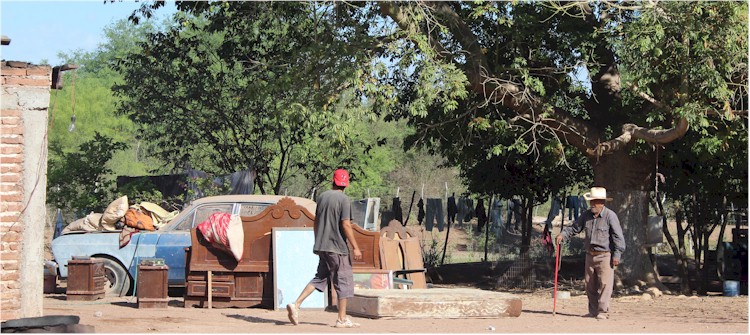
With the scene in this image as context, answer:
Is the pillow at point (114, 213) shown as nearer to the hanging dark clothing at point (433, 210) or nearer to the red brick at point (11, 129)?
the red brick at point (11, 129)

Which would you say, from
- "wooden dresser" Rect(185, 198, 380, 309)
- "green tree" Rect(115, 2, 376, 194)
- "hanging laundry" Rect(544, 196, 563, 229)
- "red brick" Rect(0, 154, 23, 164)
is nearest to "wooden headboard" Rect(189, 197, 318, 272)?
"wooden dresser" Rect(185, 198, 380, 309)

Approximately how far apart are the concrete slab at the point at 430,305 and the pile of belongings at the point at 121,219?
189 inches

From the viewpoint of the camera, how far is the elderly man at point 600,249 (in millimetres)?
13062

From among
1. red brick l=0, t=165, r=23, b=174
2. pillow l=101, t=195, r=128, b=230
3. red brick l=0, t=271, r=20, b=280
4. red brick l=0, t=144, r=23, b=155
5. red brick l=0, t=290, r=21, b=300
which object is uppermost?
red brick l=0, t=144, r=23, b=155

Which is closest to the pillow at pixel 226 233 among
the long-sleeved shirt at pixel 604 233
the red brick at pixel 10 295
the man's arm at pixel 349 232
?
the man's arm at pixel 349 232

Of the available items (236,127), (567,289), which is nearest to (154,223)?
(567,289)

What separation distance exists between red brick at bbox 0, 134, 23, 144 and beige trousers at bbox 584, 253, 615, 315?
695 cm

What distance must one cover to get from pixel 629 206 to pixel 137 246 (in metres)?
9.27

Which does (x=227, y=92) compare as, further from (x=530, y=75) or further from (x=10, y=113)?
(x=10, y=113)

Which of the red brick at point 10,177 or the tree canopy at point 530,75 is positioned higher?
the tree canopy at point 530,75

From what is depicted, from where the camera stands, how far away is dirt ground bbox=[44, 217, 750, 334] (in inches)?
443

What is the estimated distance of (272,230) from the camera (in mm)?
14047

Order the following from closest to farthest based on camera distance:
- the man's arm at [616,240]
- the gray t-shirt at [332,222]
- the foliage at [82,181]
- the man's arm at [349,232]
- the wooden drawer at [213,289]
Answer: the man's arm at [349,232], the gray t-shirt at [332,222], the man's arm at [616,240], the wooden drawer at [213,289], the foliage at [82,181]

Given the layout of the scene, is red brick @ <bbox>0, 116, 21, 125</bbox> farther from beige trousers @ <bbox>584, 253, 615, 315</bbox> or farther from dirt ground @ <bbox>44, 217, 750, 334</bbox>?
beige trousers @ <bbox>584, 253, 615, 315</bbox>
